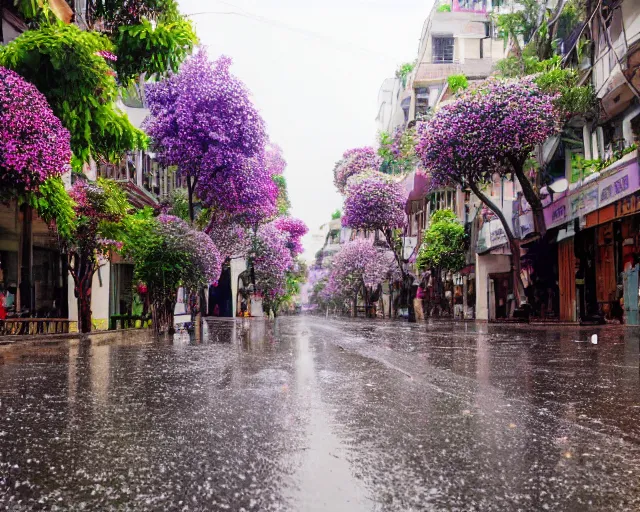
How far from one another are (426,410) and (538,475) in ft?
4.43

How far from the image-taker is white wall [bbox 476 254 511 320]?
114 feet

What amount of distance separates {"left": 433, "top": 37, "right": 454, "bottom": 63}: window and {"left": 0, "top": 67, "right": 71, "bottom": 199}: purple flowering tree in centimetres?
4921

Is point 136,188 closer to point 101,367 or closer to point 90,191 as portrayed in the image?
point 90,191

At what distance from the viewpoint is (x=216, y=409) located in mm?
3500

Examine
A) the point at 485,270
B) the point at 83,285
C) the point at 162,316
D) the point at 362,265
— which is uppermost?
the point at 362,265

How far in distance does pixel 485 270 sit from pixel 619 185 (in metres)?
16.6

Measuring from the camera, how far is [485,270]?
34.9 m

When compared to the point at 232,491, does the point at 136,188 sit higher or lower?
higher

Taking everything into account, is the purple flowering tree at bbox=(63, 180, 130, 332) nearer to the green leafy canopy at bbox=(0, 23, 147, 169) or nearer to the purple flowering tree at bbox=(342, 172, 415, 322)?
the green leafy canopy at bbox=(0, 23, 147, 169)

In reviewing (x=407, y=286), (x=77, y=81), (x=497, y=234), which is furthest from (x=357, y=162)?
(x=77, y=81)

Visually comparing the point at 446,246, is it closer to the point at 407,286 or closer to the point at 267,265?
the point at 407,286

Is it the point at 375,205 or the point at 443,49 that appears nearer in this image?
the point at 375,205

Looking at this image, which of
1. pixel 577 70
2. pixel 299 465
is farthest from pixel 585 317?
pixel 299 465

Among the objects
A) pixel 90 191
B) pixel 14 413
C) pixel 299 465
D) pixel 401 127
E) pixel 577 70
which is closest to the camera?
pixel 299 465
